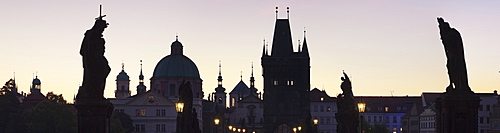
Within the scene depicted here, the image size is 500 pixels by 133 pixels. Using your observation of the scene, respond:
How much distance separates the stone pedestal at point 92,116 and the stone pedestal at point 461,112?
7.66 metres

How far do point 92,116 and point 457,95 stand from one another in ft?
26.8

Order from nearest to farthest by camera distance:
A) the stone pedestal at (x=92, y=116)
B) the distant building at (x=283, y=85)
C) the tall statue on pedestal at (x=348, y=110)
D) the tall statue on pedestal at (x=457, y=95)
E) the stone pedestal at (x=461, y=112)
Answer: the stone pedestal at (x=92, y=116), the stone pedestal at (x=461, y=112), the tall statue on pedestal at (x=457, y=95), the tall statue on pedestal at (x=348, y=110), the distant building at (x=283, y=85)

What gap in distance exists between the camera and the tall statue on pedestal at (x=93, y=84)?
910 inches

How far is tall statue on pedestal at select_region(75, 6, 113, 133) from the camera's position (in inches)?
910

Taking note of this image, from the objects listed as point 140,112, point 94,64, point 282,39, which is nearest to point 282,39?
point 282,39

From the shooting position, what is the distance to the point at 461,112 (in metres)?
24.1

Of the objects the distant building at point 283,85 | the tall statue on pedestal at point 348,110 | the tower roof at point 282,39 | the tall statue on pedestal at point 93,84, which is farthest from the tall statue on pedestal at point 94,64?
the tower roof at point 282,39

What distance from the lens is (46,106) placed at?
142 meters

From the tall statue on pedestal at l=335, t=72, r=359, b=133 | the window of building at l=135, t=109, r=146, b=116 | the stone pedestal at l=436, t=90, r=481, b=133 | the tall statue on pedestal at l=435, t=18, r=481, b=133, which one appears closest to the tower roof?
the window of building at l=135, t=109, r=146, b=116

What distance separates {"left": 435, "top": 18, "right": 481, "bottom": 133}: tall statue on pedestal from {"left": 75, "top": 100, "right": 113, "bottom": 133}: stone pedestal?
768 centimetres

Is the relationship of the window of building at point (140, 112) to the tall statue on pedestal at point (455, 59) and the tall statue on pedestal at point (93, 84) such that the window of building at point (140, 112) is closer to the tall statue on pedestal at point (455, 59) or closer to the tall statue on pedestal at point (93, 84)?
the tall statue on pedestal at point (455, 59)

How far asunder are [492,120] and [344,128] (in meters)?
86.2

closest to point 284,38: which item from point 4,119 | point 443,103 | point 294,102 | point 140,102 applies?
point 294,102

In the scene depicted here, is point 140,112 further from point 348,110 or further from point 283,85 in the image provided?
point 348,110
